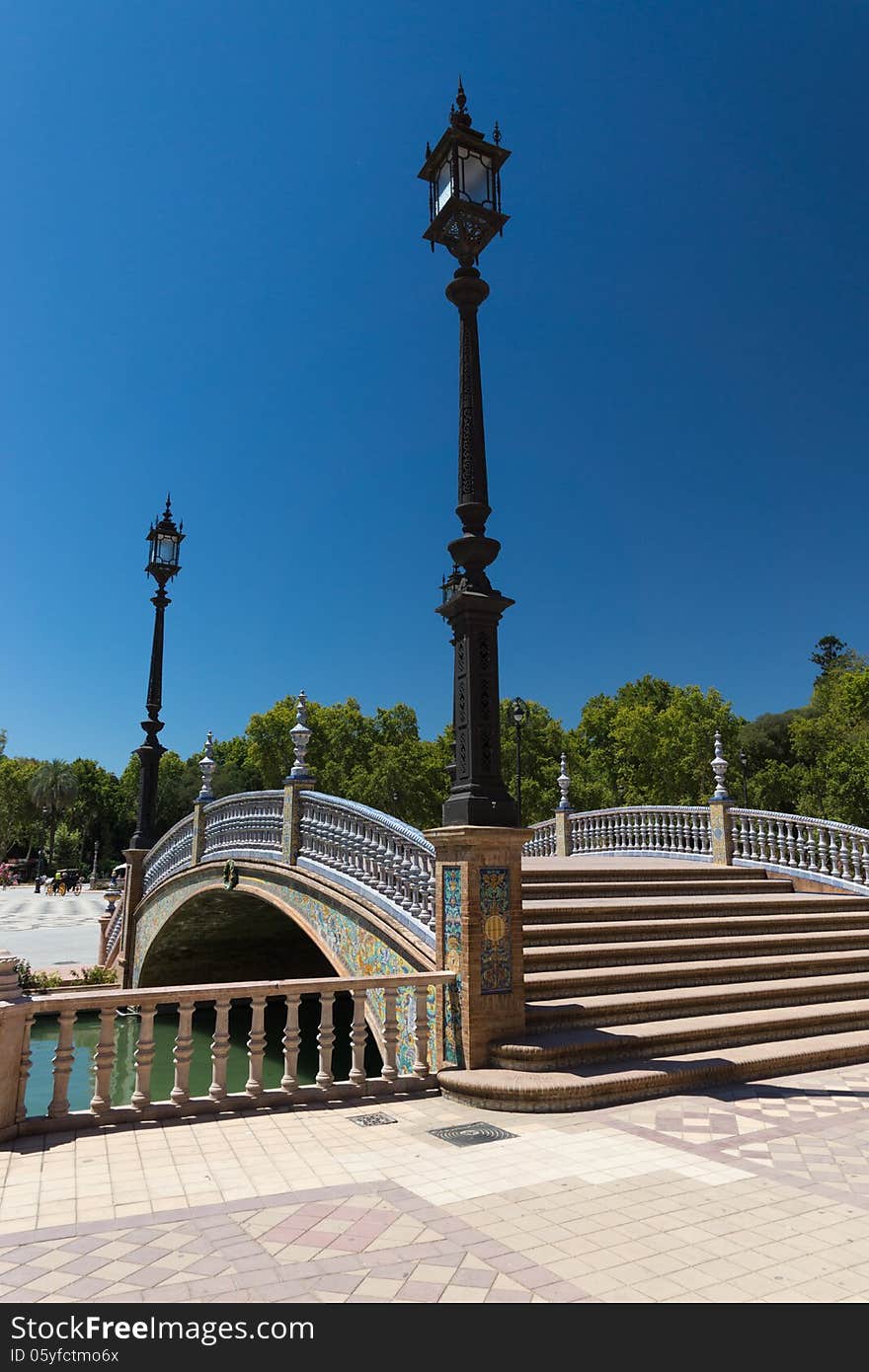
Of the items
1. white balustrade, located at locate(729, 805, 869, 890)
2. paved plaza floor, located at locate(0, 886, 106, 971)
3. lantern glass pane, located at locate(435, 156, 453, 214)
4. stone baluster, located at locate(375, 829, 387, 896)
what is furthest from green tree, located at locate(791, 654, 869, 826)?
lantern glass pane, located at locate(435, 156, 453, 214)

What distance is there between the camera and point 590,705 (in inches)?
2175

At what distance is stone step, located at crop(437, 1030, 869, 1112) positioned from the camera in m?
6.38

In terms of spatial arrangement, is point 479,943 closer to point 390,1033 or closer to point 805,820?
point 390,1033

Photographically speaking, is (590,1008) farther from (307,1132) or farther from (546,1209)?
(546,1209)

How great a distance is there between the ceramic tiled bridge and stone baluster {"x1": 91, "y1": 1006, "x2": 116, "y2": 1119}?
2 centimetres

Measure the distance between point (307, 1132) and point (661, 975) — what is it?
450cm

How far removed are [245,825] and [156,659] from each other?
5.22m

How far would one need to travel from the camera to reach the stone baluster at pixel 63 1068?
6.02 m

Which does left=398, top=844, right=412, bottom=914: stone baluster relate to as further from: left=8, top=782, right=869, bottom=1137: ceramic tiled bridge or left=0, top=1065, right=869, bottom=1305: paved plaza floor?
left=0, top=1065, right=869, bottom=1305: paved plaza floor

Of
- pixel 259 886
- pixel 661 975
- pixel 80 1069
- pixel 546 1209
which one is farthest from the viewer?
pixel 80 1069

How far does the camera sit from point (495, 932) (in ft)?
24.1

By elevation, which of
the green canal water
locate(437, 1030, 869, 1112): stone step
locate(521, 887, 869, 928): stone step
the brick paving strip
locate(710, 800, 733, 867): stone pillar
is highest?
locate(710, 800, 733, 867): stone pillar

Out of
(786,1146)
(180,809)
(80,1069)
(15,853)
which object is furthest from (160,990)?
(15,853)

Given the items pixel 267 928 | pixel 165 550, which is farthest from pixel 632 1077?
pixel 267 928
